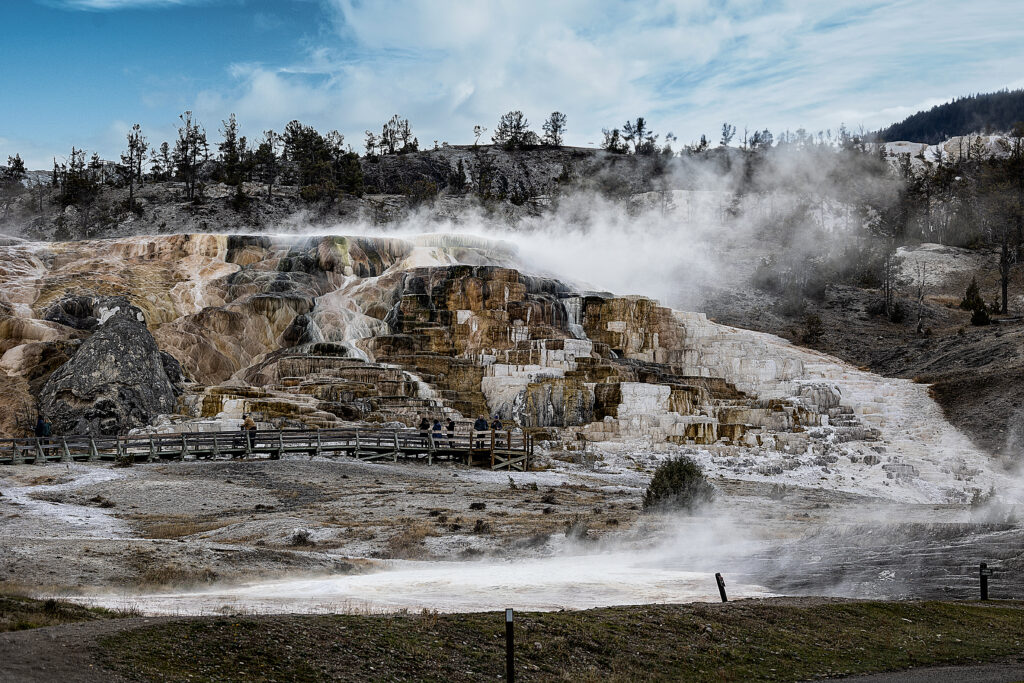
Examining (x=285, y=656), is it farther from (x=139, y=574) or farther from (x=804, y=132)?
(x=804, y=132)

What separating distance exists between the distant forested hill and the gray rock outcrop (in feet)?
483

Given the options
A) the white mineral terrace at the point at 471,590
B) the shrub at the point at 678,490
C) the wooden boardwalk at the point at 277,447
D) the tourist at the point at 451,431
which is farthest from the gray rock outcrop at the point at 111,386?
the white mineral terrace at the point at 471,590

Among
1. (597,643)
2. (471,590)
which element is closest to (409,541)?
(471,590)

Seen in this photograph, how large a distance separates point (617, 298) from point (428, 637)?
131 feet

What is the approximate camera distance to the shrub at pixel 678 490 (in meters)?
24.7

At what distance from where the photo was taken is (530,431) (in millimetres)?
38688

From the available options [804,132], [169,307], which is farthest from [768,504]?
[804,132]

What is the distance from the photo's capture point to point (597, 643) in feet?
37.5

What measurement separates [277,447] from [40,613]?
2234cm

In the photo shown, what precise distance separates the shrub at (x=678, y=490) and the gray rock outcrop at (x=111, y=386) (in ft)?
70.8

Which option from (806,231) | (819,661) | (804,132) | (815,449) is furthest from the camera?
(804,132)

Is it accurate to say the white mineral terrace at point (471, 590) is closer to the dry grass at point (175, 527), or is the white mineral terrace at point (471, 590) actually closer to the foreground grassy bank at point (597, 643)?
the foreground grassy bank at point (597, 643)

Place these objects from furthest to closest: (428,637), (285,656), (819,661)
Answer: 1. (819,661)
2. (428,637)
3. (285,656)

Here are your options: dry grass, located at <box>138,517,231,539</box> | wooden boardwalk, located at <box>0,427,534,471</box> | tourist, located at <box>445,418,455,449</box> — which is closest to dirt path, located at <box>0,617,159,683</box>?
dry grass, located at <box>138,517,231,539</box>
